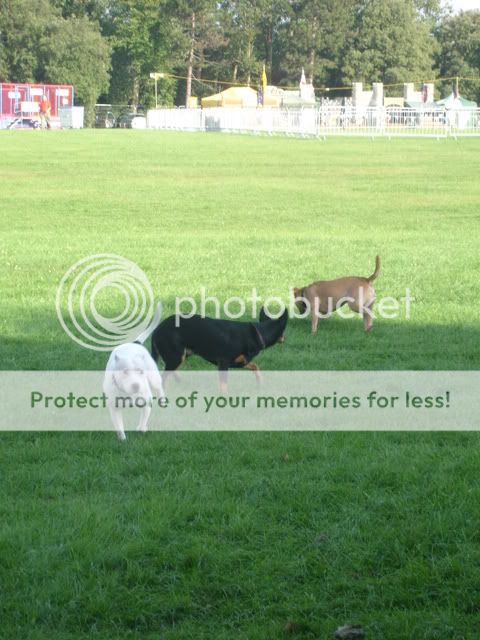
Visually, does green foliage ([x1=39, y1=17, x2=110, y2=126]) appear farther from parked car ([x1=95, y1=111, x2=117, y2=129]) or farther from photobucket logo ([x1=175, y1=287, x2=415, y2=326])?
photobucket logo ([x1=175, y1=287, x2=415, y2=326])

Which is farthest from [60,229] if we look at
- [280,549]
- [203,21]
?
[203,21]

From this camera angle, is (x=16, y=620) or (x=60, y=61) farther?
(x=60, y=61)

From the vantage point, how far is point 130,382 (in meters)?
5.45

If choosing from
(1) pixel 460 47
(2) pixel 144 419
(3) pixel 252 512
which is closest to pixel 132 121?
(1) pixel 460 47

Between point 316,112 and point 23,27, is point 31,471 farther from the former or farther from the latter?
point 23,27

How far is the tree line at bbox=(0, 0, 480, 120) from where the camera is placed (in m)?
92.8

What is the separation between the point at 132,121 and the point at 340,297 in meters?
69.6

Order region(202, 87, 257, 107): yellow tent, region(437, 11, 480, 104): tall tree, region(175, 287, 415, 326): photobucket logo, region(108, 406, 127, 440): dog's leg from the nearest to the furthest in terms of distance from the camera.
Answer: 1. region(108, 406, 127, 440): dog's leg
2. region(175, 287, 415, 326): photobucket logo
3. region(202, 87, 257, 107): yellow tent
4. region(437, 11, 480, 104): tall tree

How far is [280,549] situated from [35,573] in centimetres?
100

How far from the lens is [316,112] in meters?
48.4

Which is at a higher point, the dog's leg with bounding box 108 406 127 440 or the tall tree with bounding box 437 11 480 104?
the tall tree with bounding box 437 11 480 104

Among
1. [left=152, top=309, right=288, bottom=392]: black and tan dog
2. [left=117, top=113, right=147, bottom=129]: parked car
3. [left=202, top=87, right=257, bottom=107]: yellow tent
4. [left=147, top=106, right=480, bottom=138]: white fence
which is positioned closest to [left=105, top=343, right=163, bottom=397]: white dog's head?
[left=152, top=309, right=288, bottom=392]: black and tan dog

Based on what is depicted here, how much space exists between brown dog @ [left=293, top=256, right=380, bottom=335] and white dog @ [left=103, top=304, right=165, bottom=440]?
8.87 feet

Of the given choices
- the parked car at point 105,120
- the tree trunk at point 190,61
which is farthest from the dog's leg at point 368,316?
the tree trunk at point 190,61
